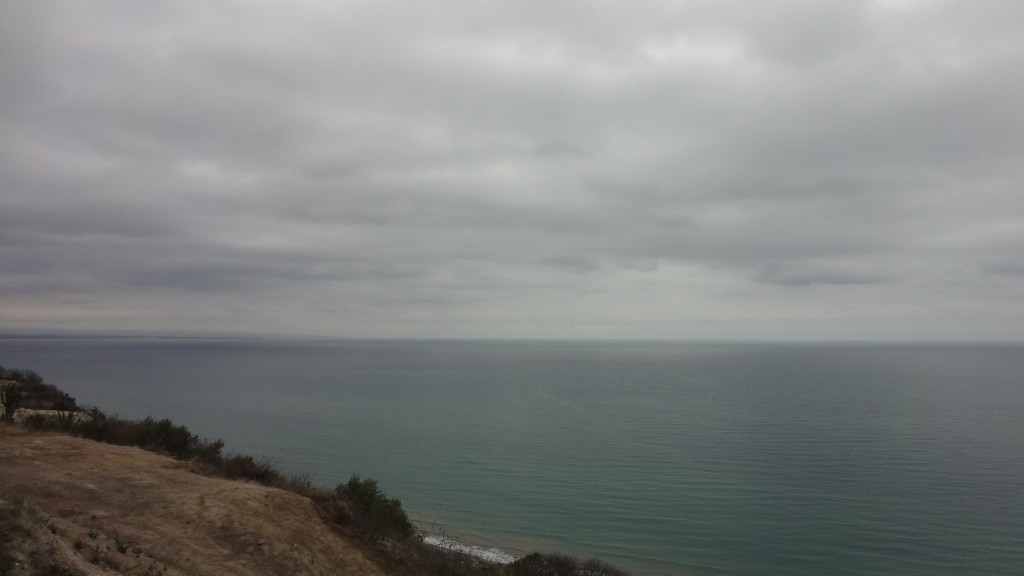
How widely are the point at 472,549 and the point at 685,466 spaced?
896 inches

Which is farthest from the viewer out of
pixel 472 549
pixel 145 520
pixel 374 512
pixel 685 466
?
pixel 685 466

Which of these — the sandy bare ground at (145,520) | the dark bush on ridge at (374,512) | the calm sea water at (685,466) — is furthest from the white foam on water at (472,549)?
the sandy bare ground at (145,520)

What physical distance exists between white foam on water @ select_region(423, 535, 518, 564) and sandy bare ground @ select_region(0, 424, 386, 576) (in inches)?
402

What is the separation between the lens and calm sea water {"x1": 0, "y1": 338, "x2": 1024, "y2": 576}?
29.2m

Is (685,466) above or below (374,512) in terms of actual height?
below

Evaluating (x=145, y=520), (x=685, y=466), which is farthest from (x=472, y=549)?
(x=685, y=466)

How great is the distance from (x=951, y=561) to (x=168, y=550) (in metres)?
31.4

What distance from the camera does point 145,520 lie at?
47.5 feet

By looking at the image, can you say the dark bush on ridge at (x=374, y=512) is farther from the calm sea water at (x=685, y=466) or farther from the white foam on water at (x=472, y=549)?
the calm sea water at (x=685, y=466)

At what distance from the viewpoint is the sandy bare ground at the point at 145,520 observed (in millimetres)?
10859

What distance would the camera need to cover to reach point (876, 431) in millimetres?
57906

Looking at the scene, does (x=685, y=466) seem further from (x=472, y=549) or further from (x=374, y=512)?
(x=374, y=512)

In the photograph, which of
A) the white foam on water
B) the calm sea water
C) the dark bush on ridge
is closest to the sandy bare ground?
the dark bush on ridge

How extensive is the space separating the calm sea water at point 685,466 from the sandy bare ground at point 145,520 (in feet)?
47.9
